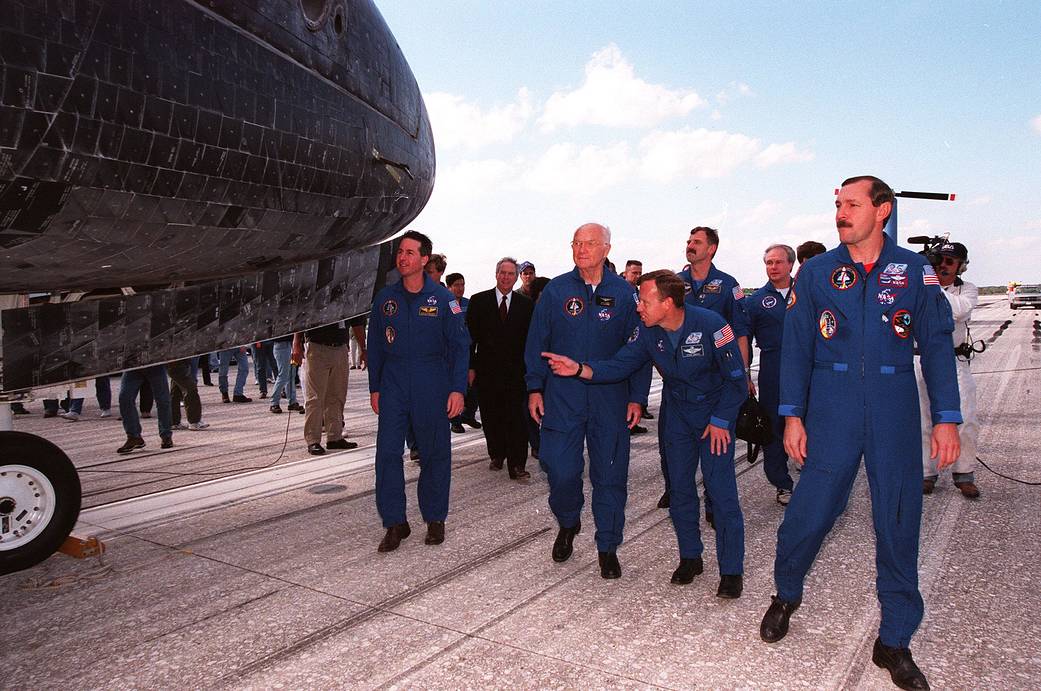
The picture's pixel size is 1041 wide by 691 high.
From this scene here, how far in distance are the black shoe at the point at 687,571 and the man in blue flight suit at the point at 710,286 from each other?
55.2 inches

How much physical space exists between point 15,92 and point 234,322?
1.95 meters

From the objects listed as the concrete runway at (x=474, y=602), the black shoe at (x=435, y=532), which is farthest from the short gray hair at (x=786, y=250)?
the black shoe at (x=435, y=532)

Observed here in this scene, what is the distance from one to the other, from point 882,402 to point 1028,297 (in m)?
60.3

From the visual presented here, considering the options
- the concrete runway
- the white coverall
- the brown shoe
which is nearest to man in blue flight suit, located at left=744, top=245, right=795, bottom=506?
the concrete runway

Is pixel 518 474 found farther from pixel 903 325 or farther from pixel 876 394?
pixel 903 325

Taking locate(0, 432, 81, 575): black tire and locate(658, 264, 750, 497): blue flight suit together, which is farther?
locate(658, 264, 750, 497): blue flight suit

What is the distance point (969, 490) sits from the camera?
5.43 meters

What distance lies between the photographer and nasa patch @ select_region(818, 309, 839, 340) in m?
2.97

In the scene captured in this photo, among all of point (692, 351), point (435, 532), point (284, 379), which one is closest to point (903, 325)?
point (692, 351)

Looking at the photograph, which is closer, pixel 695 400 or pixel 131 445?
pixel 695 400

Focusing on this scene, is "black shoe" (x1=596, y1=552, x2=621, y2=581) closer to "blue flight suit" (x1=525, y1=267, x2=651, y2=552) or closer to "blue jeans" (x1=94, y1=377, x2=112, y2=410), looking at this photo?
"blue flight suit" (x1=525, y1=267, x2=651, y2=552)

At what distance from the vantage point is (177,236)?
353cm

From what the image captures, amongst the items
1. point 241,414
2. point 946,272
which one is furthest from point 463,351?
point 241,414

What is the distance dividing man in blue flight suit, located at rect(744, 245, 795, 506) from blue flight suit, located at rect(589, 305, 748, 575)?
5.11 feet
